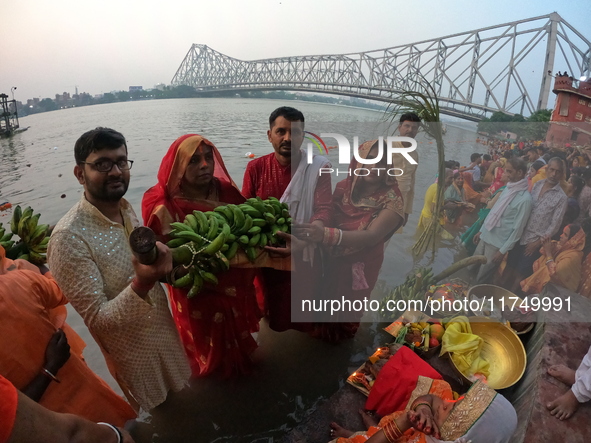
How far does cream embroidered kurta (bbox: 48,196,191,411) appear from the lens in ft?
5.47

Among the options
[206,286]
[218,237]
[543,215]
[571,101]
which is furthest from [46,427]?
[571,101]

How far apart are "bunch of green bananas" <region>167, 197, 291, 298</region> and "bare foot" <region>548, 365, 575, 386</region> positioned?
1.99 m

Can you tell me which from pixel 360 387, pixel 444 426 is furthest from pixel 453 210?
pixel 444 426

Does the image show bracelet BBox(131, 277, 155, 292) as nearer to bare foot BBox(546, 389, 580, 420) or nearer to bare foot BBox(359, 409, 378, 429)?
bare foot BBox(359, 409, 378, 429)

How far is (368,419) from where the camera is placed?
222cm

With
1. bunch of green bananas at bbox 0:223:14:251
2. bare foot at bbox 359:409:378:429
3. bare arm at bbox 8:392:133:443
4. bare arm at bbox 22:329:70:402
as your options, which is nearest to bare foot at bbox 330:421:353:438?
bare foot at bbox 359:409:378:429

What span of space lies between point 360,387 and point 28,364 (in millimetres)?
1993

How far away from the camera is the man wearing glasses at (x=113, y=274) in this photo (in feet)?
5.44

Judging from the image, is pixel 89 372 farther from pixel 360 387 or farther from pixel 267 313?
pixel 360 387

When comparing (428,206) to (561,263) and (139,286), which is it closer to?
(561,263)

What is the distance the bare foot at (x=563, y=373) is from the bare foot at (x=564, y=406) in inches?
6.5

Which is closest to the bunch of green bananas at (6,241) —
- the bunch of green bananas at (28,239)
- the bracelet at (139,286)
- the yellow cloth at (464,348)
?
the bunch of green bananas at (28,239)

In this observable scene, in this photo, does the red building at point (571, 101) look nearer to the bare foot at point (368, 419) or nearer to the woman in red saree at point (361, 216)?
the woman in red saree at point (361, 216)

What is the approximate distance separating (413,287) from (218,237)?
7.43 ft
